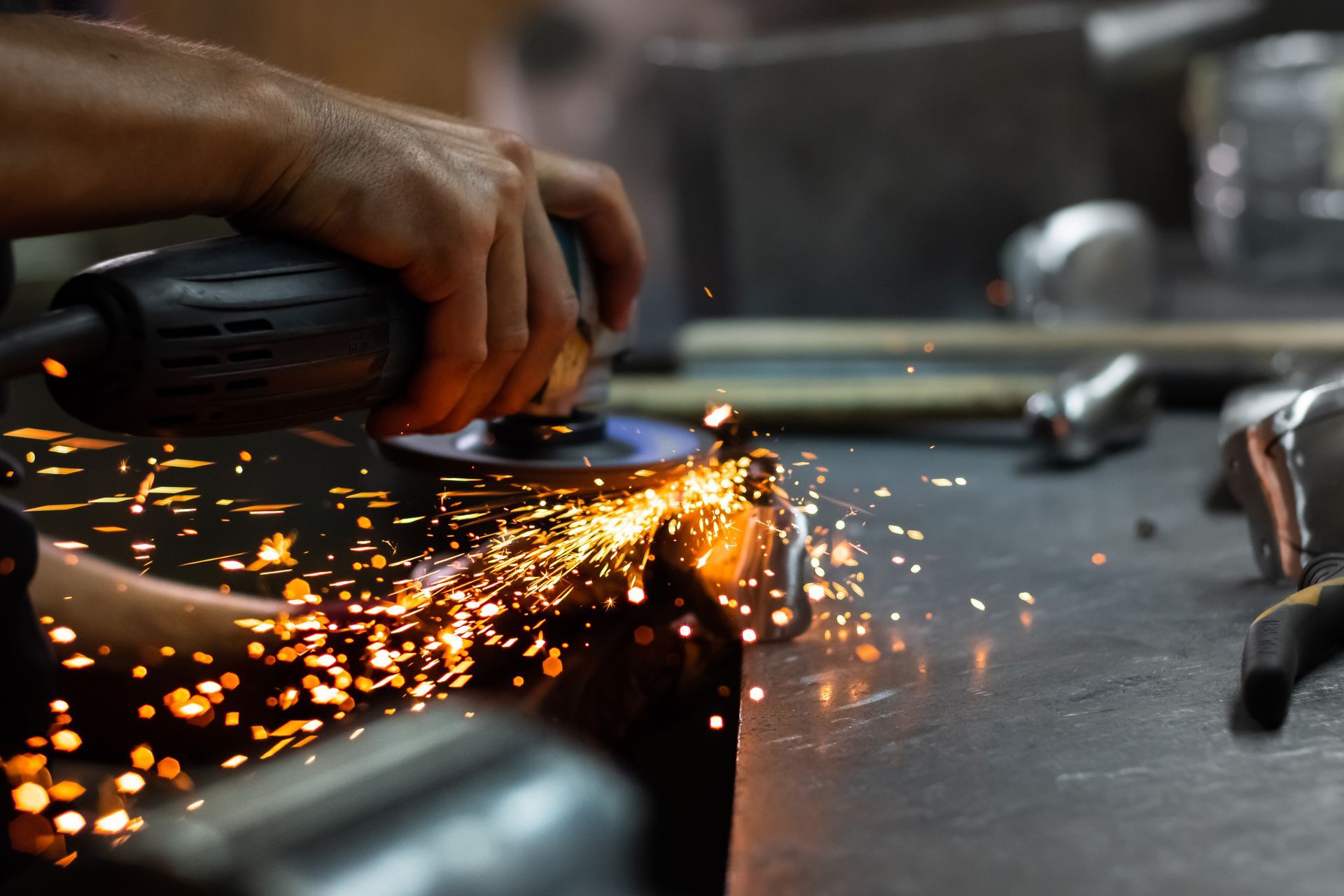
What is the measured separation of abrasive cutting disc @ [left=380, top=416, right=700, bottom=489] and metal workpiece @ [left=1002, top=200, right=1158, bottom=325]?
3.81 ft

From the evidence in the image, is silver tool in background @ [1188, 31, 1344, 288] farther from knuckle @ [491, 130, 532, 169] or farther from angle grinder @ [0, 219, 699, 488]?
angle grinder @ [0, 219, 699, 488]

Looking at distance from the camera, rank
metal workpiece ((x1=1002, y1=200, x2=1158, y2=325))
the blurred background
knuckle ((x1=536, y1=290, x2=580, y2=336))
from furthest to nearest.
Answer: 1. the blurred background
2. metal workpiece ((x1=1002, y1=200, x2=1158, y2=325))
3. knuckle ((x1=536, y1=290, x2=580, y2=336))

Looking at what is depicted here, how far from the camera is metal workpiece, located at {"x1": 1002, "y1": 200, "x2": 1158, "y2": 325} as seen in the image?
197 cm

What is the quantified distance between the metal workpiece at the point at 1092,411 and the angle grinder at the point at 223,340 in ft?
2.64

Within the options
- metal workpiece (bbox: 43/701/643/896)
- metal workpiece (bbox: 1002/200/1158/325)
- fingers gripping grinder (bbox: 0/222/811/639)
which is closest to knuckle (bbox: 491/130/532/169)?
fingers gripping grinder (bbox: 0/222/811/639)

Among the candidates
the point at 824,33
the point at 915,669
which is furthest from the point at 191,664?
the point at 824,33

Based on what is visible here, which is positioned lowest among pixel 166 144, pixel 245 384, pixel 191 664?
pixel 191 664

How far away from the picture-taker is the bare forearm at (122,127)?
597 mm

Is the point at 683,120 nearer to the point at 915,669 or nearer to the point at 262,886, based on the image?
the point at 915,669

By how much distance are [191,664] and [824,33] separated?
75.7 inches

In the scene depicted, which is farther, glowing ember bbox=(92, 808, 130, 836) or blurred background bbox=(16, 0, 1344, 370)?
blurred background bbox=(16, 0, 1344, 370)

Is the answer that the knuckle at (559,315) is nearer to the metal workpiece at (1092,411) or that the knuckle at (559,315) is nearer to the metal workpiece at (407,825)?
the metal workpiece at (407,825)

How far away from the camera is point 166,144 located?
653mm

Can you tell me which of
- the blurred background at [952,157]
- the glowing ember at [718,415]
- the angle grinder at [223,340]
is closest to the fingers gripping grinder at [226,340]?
the angle grinder at [223,340]
